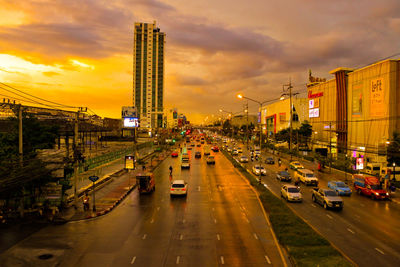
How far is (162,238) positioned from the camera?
1761 centimetres

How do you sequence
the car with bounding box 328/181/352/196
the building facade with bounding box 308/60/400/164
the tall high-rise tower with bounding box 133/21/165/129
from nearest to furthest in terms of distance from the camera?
the car with bounding box 328/181/352/196, the building facade with bounding box 308/60/400/164, the tall high-rise tower with bounding box 133/21/165/129

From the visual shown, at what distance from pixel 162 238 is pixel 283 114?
110343 mm

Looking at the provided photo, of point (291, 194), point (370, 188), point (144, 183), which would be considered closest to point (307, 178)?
point (370, 188)

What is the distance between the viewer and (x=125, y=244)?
16781mm

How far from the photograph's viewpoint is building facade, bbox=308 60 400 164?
175 feet

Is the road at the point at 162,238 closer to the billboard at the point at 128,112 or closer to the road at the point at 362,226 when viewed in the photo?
the road at the point at 362,226

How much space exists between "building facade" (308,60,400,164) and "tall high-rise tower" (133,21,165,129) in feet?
389

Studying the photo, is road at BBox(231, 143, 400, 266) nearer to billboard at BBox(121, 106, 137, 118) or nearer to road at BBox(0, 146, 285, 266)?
road at BBox(0, 146, 285, 266)

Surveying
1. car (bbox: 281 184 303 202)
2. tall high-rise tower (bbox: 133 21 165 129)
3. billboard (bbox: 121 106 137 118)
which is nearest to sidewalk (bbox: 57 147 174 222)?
car (bbox: 281 184 303 202)

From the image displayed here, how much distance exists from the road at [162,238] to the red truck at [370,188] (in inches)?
472

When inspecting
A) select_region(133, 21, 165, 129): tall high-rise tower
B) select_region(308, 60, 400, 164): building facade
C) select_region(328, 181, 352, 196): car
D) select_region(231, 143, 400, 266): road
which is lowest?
select_region(231, 143, 400, 266): road

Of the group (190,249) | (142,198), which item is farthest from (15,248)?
(142,198)

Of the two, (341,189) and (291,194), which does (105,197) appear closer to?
(291,194)

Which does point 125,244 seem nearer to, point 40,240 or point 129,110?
point 40,240
